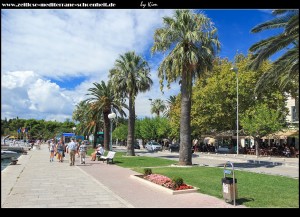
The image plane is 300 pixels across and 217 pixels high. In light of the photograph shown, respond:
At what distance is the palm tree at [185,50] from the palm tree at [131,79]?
10664 millimetres

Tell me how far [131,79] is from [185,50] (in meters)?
11.7

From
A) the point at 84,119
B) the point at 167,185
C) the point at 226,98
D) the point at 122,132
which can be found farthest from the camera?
the point at 122,132

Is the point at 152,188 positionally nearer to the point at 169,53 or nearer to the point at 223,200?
the point at 223,200

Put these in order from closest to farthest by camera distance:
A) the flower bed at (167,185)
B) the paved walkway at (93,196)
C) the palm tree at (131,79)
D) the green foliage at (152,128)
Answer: the paved walkway at (93,196), the flower bed at (167,185), the palm tree at (131,79), the green foliage at (152,128)

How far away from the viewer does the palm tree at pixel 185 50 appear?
21.9 m

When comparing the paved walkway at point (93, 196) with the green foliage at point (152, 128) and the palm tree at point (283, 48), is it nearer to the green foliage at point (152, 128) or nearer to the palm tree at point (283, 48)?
the palm tree at point (283, 48)

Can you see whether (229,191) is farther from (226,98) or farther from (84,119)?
(84,119)

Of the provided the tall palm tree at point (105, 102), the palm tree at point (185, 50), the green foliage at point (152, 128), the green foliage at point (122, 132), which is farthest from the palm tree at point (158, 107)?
the palm tree at point (185, 50)

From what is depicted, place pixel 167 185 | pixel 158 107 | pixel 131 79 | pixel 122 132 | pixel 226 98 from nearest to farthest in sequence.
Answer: pixel 167 185 → pixel 131 79 → pixel 226 98 → pixel 122 132 → pixel 158 107

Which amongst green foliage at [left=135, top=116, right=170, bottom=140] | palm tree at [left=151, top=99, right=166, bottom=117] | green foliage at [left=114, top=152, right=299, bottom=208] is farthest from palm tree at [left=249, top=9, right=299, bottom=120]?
palm tree at [left=151, top=99, right=166, bottom=117]

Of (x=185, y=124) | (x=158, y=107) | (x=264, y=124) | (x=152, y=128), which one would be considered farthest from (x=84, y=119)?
(x=158, y=107)

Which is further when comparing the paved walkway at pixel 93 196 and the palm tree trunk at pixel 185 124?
the palm tree trunk at pixel 185 124

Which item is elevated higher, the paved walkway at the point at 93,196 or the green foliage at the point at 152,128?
the green foliage at the point at 152,128

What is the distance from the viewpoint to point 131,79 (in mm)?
33188
